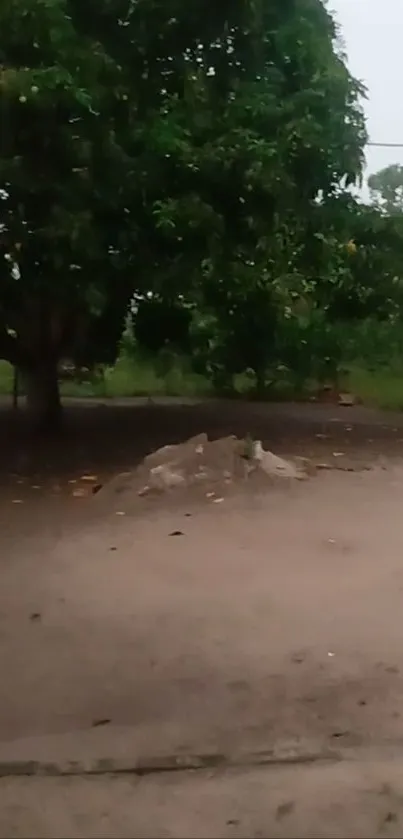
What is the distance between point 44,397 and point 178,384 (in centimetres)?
505

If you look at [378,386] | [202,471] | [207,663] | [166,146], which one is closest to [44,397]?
[202,471]

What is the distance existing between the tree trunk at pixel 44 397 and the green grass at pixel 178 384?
2.21 metres

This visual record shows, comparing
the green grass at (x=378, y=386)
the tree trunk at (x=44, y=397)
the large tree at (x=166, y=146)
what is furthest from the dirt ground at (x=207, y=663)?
the green grass at (x=378, y=386)

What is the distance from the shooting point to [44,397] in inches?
497

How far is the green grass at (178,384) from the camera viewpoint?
1585 cm

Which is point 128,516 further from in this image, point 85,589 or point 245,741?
point 245,741

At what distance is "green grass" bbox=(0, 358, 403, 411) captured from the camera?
52.0 feet

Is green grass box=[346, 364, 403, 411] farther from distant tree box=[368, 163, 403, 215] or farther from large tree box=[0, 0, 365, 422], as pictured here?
large tree box=[0, 0, 365, 422]

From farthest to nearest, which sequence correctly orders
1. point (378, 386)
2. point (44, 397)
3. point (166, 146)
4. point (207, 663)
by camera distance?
1. point (378, 386)
2. point (44, 397)
3. point (166, 146)
4. point (207, 663)

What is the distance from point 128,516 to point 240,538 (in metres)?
1.15

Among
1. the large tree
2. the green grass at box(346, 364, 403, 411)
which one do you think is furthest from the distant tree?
the green grass at box(346, 364, 403, 411)

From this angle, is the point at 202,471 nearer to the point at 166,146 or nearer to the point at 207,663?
the point at 166,146

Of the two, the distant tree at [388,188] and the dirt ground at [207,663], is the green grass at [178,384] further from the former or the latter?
the dirt ground at [207,663]

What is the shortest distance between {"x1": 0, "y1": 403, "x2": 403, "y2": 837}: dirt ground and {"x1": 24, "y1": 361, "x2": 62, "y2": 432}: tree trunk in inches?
158
